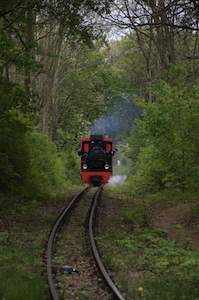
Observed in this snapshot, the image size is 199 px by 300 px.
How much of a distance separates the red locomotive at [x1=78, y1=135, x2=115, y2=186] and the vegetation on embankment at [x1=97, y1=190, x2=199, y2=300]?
14731 millimetres

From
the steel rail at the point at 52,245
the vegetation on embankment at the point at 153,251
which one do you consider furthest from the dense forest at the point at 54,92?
the steel rail at the point at 52,245

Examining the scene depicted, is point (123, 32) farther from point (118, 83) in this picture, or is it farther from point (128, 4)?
point (128, 4)

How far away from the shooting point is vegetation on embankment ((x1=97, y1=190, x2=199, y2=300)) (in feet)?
30.5

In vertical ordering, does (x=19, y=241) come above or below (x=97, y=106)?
below

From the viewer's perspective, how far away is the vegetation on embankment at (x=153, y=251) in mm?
9281

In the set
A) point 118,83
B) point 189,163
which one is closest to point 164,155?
point 189,163

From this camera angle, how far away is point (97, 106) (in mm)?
50375

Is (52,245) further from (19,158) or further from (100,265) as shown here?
(19,158)

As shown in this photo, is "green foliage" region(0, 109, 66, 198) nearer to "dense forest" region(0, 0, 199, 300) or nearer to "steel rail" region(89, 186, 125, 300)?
"dense forest" region(0, 0, 199, 300)

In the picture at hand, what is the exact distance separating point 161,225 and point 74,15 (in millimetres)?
7477

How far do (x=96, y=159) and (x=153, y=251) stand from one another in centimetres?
2270

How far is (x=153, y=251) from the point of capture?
1231 centimetres

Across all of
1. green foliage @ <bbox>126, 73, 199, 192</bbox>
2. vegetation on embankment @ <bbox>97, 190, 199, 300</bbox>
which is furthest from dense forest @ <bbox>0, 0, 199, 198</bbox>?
vegetation on embankment @ <bbox>97, 190, 199, 300</bbox>

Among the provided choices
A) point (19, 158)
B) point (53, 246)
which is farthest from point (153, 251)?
point (19, 158)
